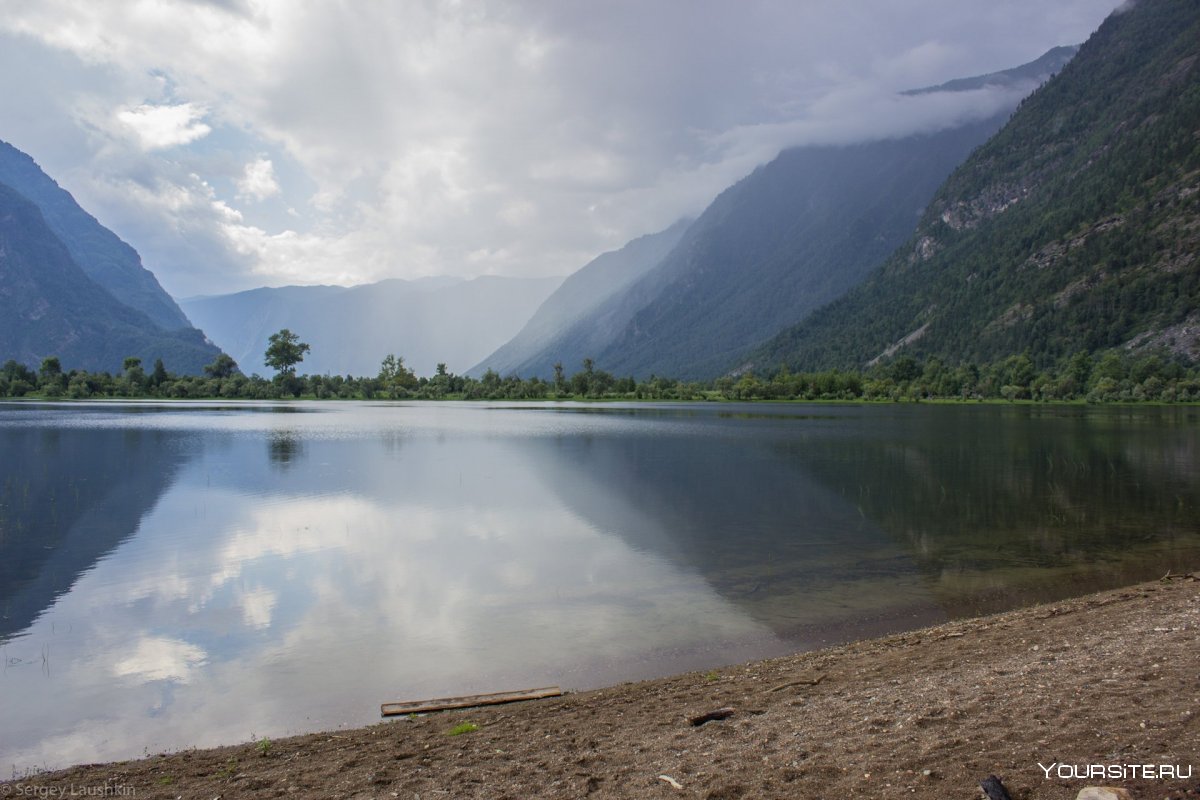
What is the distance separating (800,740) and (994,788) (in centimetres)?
227

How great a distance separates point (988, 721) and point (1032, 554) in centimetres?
1680

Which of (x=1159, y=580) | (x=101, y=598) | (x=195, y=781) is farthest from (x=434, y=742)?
(x=1159, y=580)

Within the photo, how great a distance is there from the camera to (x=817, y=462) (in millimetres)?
45750

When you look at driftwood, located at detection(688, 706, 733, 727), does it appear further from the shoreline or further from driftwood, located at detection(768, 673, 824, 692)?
driftwood, located at detection(768, 673, 824, 692)

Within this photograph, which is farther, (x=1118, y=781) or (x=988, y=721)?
(x=988, y=721)

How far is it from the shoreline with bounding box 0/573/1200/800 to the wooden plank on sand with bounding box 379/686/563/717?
20 centimetres

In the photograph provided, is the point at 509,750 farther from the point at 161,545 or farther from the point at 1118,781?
the point at 161,545

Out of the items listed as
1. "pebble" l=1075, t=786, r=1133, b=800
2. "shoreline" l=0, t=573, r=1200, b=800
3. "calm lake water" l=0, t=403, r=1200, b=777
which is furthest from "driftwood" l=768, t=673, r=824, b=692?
"pebble" l=1075, t=786, r=1133, b=800

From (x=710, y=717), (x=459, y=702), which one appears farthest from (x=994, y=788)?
(x=459, y=702)

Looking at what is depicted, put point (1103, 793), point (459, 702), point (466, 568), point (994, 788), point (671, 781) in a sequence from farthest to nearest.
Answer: point (466, 568) < point (459, 702) < point (671, 781) < point (994, 788) < point (1103, 793)

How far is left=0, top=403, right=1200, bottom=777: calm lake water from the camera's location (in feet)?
40.5

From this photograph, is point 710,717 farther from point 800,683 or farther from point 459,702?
point 459,702

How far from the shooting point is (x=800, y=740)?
308 inches

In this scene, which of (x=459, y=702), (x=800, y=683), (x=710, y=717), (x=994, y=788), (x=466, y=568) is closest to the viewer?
(x=994, y=788)
